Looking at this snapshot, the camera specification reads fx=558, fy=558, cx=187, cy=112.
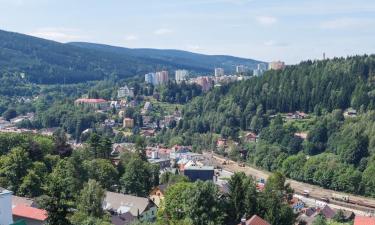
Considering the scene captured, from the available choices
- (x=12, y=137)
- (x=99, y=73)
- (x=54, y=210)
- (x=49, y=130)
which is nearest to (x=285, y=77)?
(x=49, y=130)

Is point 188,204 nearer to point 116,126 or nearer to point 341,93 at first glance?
point 341,93

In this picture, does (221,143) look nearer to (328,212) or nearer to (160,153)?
(160,153)

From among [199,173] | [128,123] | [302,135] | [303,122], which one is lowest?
[128,123]

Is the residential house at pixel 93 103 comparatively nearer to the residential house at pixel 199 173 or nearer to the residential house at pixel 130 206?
the residential house at pixel 199 173

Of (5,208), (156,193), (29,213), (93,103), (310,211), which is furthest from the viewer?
(93,103)

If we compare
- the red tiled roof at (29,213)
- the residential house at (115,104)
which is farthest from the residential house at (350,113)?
the red tiled roof at (29,213)

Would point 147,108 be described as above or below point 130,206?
below

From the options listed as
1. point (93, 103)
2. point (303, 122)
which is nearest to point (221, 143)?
point (303, 122)
